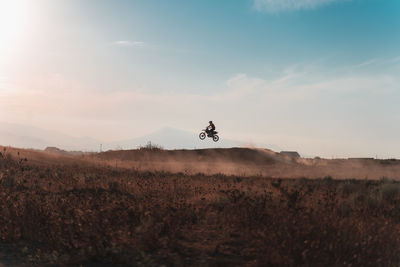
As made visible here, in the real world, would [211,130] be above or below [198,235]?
above

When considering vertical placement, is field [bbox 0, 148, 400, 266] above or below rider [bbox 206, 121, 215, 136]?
below

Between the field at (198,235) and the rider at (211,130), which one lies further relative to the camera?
the rider at (211,130)

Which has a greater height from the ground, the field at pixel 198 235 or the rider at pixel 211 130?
the rider at pixel 211 130

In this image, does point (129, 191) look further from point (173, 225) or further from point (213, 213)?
point (173, 225)

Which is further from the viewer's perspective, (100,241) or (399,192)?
(399,192)

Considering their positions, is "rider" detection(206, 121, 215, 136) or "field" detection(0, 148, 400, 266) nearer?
"field" detection(0, 148, 400, 266)

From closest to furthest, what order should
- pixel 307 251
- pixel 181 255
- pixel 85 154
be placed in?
pixel 307 251, pixel 181 255, pixel 85 154

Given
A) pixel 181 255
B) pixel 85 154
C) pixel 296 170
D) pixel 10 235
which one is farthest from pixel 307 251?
pixel 85 154

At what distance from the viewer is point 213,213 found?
9.30 metres

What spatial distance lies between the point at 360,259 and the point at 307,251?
802mm

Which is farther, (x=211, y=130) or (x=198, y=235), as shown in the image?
(x=211, y=130)

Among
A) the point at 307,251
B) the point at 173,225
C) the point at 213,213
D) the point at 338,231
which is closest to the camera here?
the point at 307,251

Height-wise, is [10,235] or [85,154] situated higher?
[85,154]

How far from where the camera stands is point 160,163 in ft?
99.0
